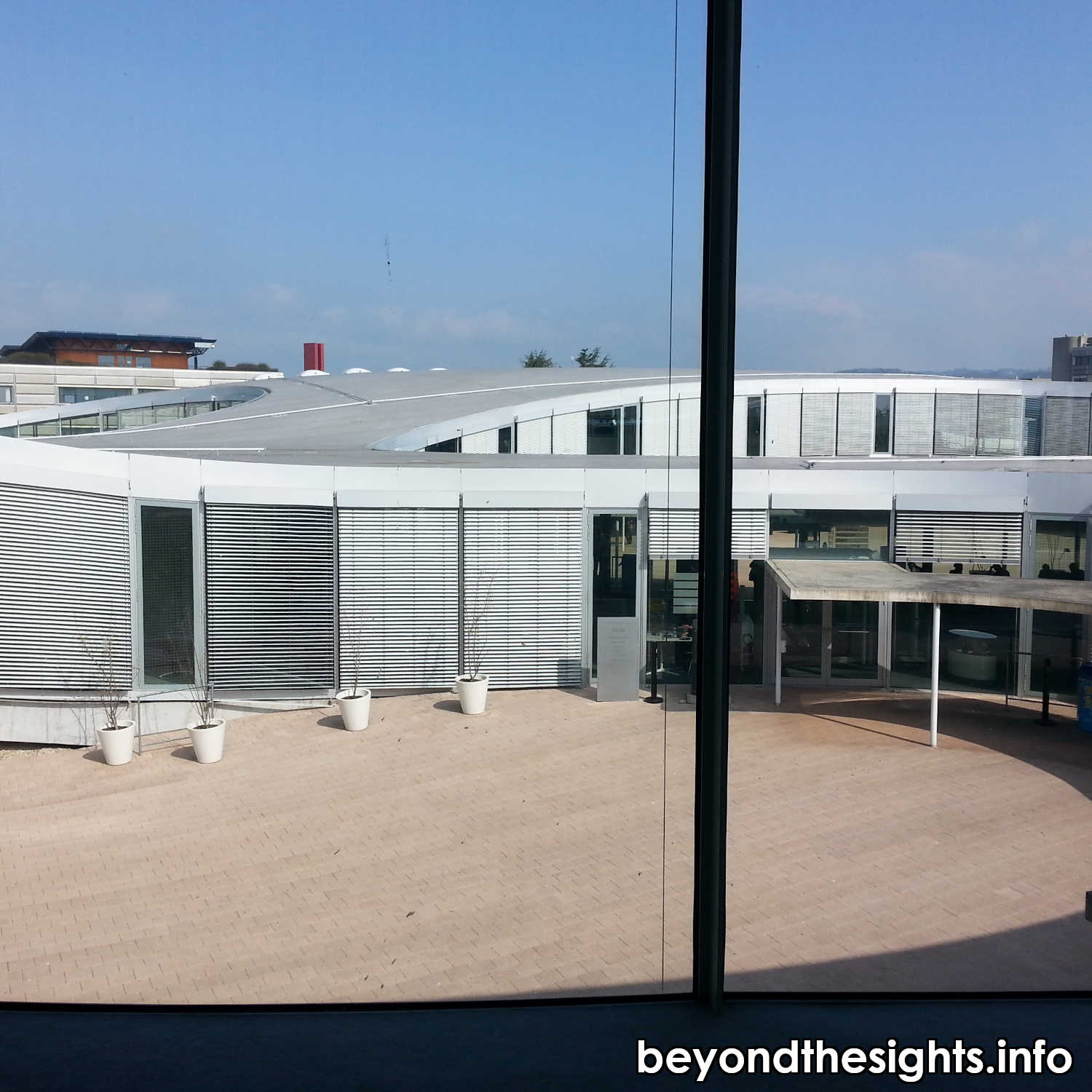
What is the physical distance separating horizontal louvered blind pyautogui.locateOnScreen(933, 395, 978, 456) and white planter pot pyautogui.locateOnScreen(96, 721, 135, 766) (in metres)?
11.0

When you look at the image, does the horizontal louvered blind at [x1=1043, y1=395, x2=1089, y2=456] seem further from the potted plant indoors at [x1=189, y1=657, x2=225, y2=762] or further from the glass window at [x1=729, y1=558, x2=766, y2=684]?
the potted plant indoors at [x1=189, y1=657, x2=225, y2=762]

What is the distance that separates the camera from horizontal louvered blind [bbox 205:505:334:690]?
671cm

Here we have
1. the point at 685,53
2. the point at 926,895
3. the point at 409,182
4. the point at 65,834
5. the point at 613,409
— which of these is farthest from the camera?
the point at 613,409

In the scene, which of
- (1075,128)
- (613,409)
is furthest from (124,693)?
(613,409)

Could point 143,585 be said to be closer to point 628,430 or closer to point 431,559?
point 431,559

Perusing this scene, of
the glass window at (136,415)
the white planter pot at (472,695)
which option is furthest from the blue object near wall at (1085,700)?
the glass window at (136,415)

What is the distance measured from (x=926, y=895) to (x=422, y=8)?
12.3 ft

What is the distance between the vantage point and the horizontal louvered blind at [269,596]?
671 centimetres

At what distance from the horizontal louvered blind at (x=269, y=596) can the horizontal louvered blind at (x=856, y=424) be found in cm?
841

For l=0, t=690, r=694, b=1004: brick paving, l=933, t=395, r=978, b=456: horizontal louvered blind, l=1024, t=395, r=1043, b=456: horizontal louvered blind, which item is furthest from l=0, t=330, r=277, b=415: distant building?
l=1024, t=395, r=1043, b=456: horizontal louvered blind

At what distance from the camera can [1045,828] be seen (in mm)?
4734

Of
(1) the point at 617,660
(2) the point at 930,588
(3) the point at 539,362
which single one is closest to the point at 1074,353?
(2) the point at 930,588

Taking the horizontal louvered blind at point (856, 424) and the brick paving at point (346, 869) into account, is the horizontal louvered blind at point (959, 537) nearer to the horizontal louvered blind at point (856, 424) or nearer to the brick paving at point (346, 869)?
the brick paving at point (346, 869)

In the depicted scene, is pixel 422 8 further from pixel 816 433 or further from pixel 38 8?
pixel 816 433
